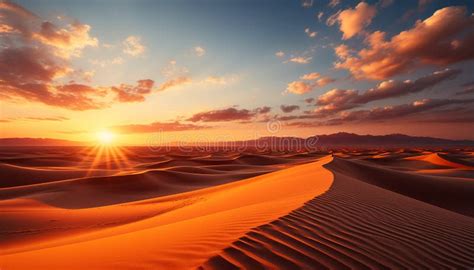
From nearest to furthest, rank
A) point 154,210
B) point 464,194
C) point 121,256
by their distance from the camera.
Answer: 1. point 121,256
2. point 154,210
3. point 464,194

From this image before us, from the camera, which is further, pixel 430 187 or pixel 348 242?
pixel 430 187

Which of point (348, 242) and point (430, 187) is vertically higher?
point (348, 242)

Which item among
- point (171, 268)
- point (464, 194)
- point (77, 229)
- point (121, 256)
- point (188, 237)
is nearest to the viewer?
point (171, 268)

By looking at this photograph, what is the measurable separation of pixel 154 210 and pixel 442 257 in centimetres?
781

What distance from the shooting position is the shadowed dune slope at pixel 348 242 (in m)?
2.53

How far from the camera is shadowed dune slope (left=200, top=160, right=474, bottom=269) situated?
253 cm

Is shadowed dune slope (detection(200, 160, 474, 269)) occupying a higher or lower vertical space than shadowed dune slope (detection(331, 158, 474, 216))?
higher

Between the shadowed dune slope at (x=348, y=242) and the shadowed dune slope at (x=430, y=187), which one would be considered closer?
the shadowed dune slope at (x=348, y=242)

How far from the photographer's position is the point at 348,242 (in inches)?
121

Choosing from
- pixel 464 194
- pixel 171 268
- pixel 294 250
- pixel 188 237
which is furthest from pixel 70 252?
pixel 464 194

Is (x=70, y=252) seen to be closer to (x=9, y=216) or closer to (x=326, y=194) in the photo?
(x=326, y=194)

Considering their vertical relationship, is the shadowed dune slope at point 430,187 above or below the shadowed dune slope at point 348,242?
below

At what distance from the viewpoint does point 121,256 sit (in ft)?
9.87

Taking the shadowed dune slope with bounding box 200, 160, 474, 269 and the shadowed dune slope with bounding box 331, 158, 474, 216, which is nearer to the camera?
the shadowed dune slope with bounding box 200, 160, 474, 269
